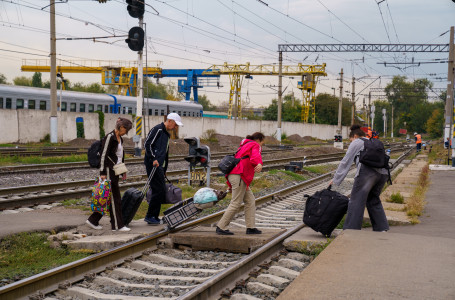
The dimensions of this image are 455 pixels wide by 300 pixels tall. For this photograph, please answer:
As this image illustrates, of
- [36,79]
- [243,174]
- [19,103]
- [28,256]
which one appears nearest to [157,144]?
[243,174]

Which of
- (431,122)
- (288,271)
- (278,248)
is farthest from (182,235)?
(431,122)

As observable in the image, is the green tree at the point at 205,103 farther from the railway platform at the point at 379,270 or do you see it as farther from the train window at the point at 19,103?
the railway platform at the point at 379,270

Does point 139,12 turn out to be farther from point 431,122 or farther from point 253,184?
point 431,122

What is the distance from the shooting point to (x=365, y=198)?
859 cm

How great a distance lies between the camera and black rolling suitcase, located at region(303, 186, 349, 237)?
841 cm

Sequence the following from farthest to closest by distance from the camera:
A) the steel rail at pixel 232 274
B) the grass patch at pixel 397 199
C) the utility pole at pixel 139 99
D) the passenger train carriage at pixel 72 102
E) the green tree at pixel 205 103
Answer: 1. the green tree at pixel 205 103
2. the passenger train carriage at pixel 72 102
3. the utility pole at pixel 139 99
4. the grass patch at pixel 397 199
5. the steel rail at pixel 232 274

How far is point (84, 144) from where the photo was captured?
1359 inches

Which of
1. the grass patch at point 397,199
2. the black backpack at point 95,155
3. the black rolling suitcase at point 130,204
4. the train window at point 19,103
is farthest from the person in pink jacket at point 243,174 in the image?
the train window at point 19,103

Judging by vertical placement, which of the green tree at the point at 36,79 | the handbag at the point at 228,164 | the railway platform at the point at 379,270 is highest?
the green tree at the point at 36,79

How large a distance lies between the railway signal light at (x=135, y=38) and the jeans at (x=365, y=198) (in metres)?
17.0

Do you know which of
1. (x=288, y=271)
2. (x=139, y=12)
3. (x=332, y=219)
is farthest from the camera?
(x=139, y=12)

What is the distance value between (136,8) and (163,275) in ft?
57.9

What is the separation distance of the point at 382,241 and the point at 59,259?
414 cm

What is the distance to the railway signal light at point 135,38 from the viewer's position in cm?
2389
